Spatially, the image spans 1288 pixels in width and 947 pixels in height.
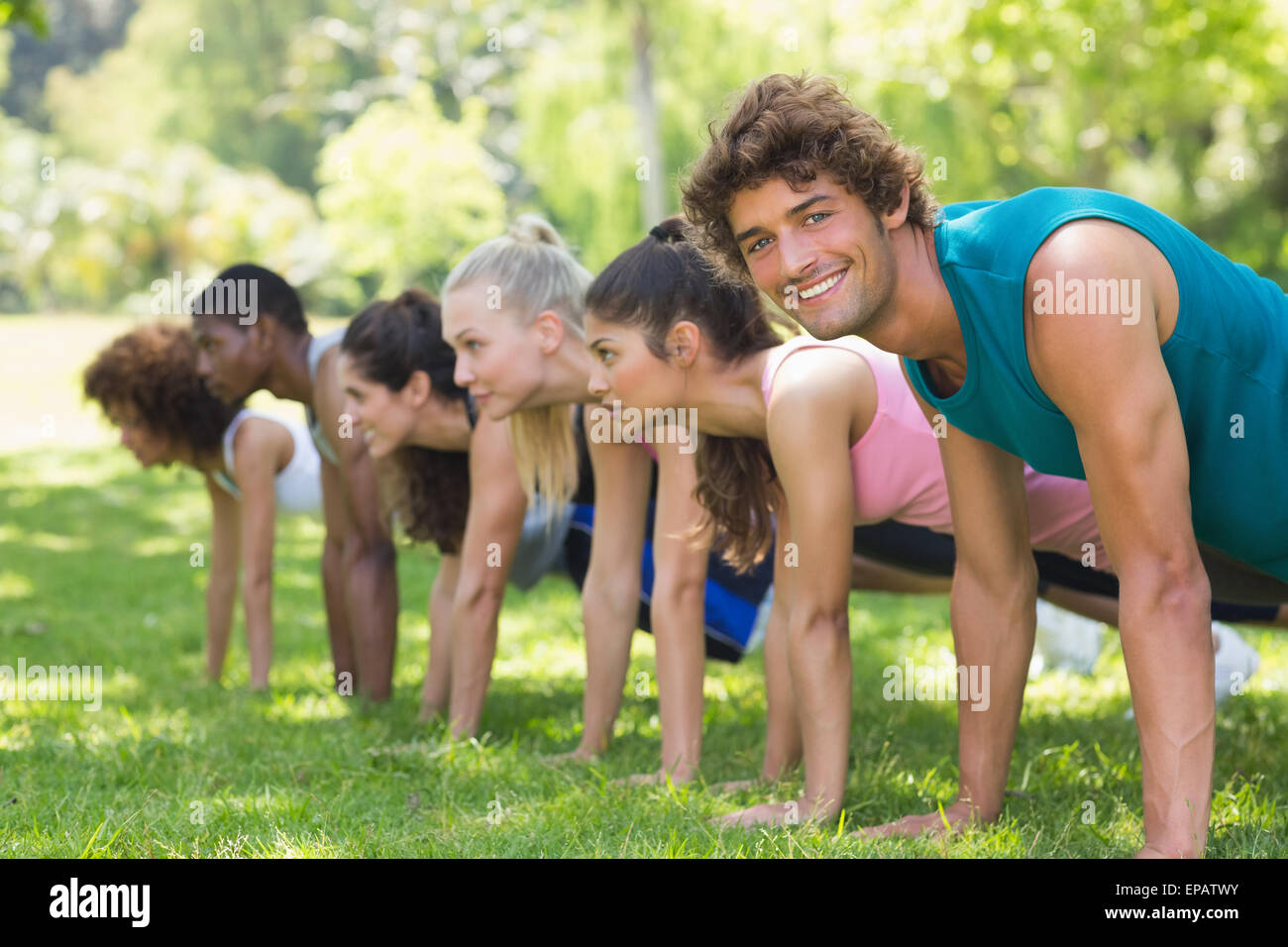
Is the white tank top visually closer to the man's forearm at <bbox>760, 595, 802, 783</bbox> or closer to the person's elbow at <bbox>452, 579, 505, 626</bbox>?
the person's elbow at <bbox>452, 579, 505, 626</bbox>

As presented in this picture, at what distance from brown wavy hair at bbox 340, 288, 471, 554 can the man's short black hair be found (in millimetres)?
674

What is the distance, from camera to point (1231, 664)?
Answer: 4754 mm

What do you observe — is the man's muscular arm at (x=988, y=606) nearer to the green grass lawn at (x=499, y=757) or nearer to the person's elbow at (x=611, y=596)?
the green grass lawn at (x=499, y=757)

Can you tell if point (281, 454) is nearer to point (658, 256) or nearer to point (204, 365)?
point (204, 365)

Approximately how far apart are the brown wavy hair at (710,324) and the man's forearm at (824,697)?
A: 54cm

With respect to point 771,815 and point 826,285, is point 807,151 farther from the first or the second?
point 771,815

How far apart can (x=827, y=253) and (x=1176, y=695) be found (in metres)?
1.13

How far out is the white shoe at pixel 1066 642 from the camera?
5.65 meters

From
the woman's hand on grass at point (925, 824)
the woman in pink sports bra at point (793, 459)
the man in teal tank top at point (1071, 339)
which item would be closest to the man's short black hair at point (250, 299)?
the woman in pink sports bra at point (793, 459)

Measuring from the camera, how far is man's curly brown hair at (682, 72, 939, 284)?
2.76 metres

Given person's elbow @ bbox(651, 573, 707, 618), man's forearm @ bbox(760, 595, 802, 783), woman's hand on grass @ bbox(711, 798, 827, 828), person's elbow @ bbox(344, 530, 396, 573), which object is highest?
person's elbow @ bbox(344, 530, 396, 573)

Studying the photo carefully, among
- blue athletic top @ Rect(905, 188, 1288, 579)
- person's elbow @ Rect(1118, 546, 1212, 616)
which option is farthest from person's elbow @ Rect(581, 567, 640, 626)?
person's elbow @ Rect(1118, 546, 1212, 616)

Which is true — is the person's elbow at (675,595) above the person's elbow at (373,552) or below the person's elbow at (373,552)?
below
